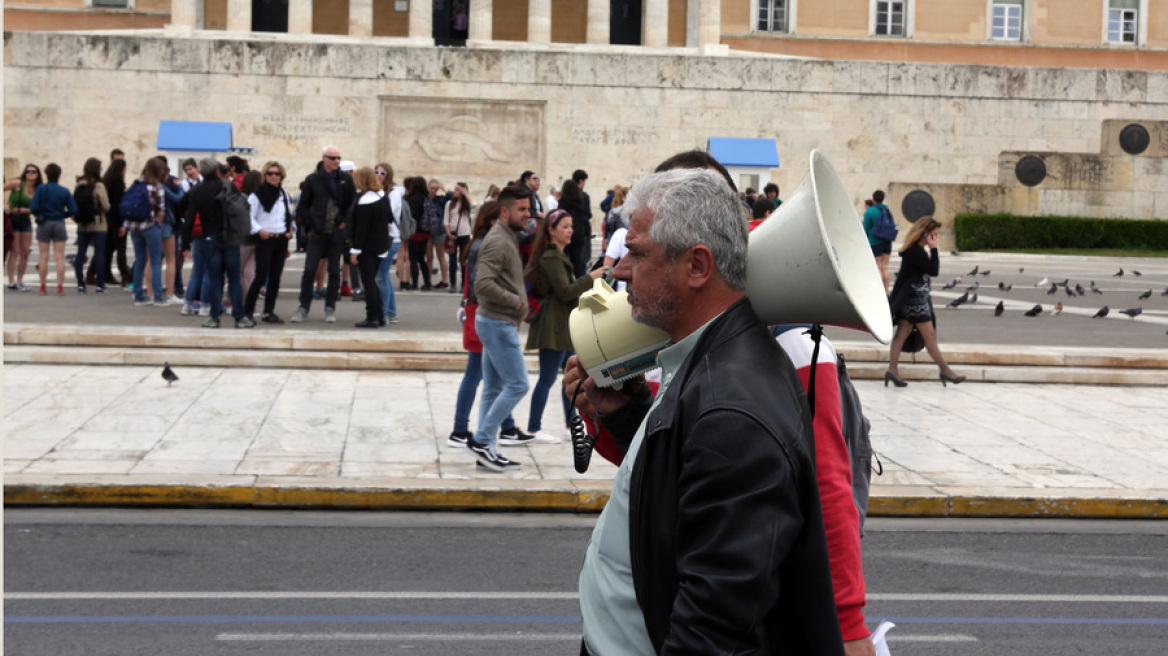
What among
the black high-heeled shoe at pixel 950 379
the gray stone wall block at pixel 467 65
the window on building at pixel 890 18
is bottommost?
the black high-heeled shoe at pixel 950 379

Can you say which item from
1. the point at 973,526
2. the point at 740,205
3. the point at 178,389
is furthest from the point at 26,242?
the point at 740,205

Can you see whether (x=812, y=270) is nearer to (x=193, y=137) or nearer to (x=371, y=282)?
(x=371, y=282)

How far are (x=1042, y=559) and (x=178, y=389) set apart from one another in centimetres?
716

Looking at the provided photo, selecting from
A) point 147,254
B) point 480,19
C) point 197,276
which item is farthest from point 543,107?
point 197,276

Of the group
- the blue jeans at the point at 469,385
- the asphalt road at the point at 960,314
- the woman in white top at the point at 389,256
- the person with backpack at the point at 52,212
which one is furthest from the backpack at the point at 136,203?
the blue jeans at the point at 469,385

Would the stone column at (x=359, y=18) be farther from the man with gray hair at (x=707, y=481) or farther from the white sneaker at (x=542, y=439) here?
the man with gray hair at (x=707, y=481)

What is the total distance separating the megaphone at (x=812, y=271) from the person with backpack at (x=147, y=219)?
14205 millimetres

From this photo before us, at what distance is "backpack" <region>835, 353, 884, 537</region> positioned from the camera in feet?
8.60

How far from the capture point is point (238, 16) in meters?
48.7

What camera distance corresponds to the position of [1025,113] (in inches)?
1516

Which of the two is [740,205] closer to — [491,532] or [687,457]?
[687,457]

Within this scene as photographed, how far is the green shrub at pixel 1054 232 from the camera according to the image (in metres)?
33.8

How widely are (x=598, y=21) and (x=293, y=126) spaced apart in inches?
818

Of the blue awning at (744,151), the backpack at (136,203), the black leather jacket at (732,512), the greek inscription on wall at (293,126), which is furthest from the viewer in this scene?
the greek inscription on wall at (293,126)
